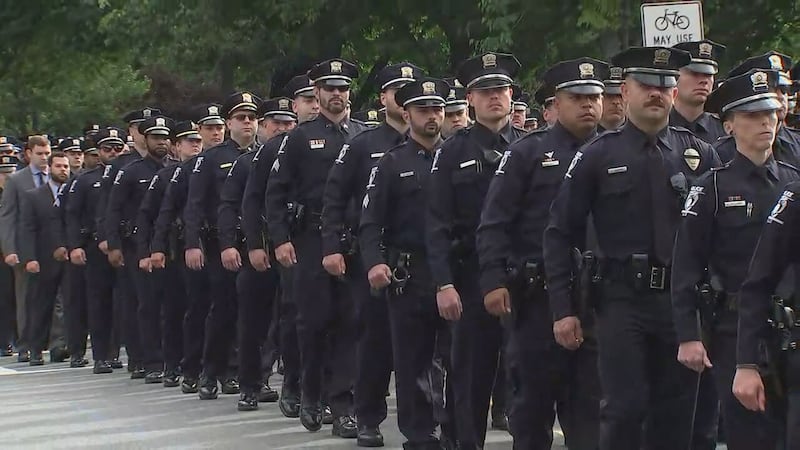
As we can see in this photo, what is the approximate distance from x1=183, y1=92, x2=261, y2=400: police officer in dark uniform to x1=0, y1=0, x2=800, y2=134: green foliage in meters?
4.48

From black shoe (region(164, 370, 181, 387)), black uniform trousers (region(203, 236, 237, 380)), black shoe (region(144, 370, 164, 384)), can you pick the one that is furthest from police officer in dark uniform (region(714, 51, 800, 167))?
black shoe (region(144, 370, 164, 384))

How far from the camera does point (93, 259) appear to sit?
17234 millimetres

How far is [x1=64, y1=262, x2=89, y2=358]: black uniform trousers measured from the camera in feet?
57.9

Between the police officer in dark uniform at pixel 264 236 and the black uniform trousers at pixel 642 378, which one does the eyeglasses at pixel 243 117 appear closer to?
the police officer in dark uniform at pixel 264 236

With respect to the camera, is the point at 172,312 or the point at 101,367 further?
the point at 101,367

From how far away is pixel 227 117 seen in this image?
47.3ft

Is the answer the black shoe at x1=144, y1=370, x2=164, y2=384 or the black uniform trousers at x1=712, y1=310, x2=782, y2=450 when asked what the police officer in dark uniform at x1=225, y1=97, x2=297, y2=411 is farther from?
the black uniform trousers at x1=712, y1=310, x2=782, y2=450

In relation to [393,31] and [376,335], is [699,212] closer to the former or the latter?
[376,335]

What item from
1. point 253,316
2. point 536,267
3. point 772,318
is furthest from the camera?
point 253,316

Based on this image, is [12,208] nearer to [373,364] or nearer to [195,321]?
[195,321]

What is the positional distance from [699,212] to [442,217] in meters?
2.52

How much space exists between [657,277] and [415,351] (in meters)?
2.70

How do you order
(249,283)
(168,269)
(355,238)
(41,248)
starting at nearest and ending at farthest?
(355,238)
(249,283)
(168,269)
(41,248)

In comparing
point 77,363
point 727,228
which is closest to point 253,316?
point 77,363
